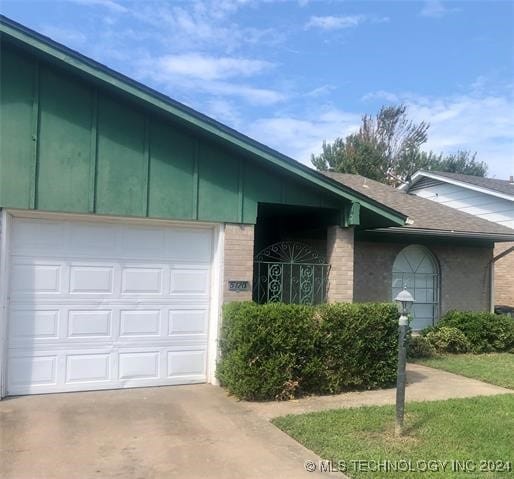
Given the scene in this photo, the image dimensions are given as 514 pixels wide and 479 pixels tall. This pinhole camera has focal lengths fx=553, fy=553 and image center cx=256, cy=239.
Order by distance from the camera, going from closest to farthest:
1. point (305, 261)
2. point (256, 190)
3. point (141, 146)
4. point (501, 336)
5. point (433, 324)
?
point (141, 146) → point (256, 190) → point (305, 261) → point (501, 336) → point (433, 324)

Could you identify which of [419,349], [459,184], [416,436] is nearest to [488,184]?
[459,184]

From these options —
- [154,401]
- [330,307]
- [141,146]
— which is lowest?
[154,401]

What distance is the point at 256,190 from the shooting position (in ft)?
26.8

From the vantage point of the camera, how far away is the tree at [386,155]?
38188 mm

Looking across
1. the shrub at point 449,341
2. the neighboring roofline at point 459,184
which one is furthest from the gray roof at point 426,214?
the neighboring roofline at point 459,184

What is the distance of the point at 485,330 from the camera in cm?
1194

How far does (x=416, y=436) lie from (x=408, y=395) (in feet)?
6.33

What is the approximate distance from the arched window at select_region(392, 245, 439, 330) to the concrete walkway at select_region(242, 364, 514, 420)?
4.18m

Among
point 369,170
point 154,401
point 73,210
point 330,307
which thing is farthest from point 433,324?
point 369,170

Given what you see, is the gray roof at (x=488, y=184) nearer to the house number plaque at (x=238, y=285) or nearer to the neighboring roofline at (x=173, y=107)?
the neighboring roofline at (x=173, y=107)

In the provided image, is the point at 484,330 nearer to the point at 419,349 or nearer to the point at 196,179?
the point at 419,349

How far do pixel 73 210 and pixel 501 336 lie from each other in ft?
30.9

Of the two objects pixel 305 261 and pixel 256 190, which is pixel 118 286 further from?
pixel 305 261

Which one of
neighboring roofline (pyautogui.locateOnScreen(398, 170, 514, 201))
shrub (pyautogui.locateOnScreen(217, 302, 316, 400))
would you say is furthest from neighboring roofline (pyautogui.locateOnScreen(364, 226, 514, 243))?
shrub (pyautogui.locateOnScreen(217, 302, 316, 400))
